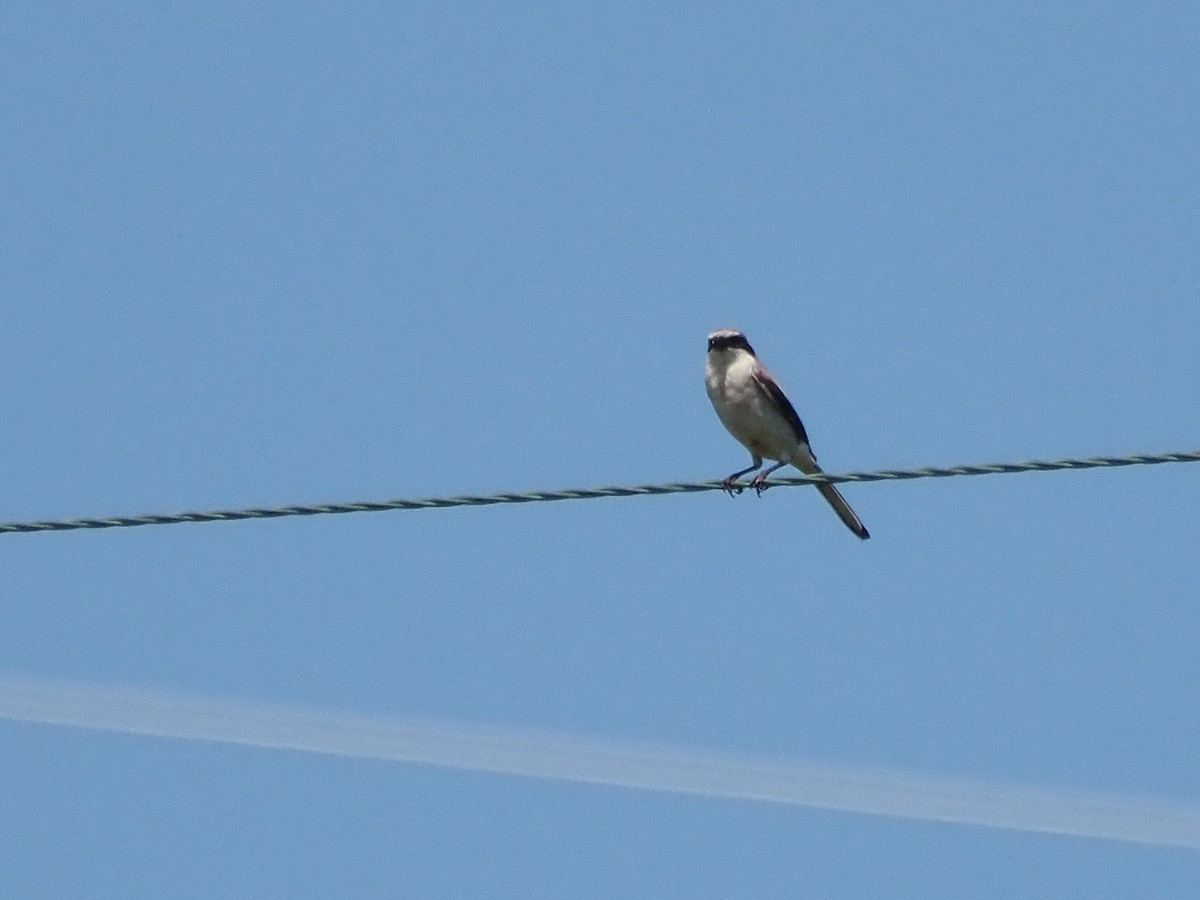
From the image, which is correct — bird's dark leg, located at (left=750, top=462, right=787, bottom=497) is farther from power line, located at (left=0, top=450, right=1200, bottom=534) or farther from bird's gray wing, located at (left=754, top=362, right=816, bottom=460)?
power line, located at (left=0, top=450, right=1200, bottom=534)

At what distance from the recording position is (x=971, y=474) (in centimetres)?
925

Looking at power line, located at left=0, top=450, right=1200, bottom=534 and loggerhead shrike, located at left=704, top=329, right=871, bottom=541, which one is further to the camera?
loggerhead shrike, located at left=704, top=329, right=871, bottom=541

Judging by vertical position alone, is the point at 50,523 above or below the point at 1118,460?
below

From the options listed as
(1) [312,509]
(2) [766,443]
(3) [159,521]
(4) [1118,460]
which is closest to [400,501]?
(1) [312,509]

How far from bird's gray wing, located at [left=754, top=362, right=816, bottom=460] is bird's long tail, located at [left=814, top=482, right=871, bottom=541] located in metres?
0.53

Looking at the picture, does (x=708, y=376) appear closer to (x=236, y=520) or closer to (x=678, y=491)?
(x=678, y=491)

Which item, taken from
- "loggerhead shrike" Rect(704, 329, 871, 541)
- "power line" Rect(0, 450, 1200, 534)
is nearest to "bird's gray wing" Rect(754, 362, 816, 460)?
"loggerhead shrike" Rect(704, 329, 871, 541)

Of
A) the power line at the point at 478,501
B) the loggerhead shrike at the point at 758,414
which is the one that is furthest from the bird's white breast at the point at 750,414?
the power line at the point at 478,501

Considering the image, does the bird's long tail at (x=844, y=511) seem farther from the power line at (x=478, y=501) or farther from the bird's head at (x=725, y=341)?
the power line at (x=478, y=501)

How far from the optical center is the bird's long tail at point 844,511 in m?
15.0

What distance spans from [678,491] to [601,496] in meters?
0.48

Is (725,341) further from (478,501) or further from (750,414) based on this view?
(478,501)

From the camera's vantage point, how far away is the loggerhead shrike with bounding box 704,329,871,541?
15148mm

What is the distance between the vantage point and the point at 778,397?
1528cm
